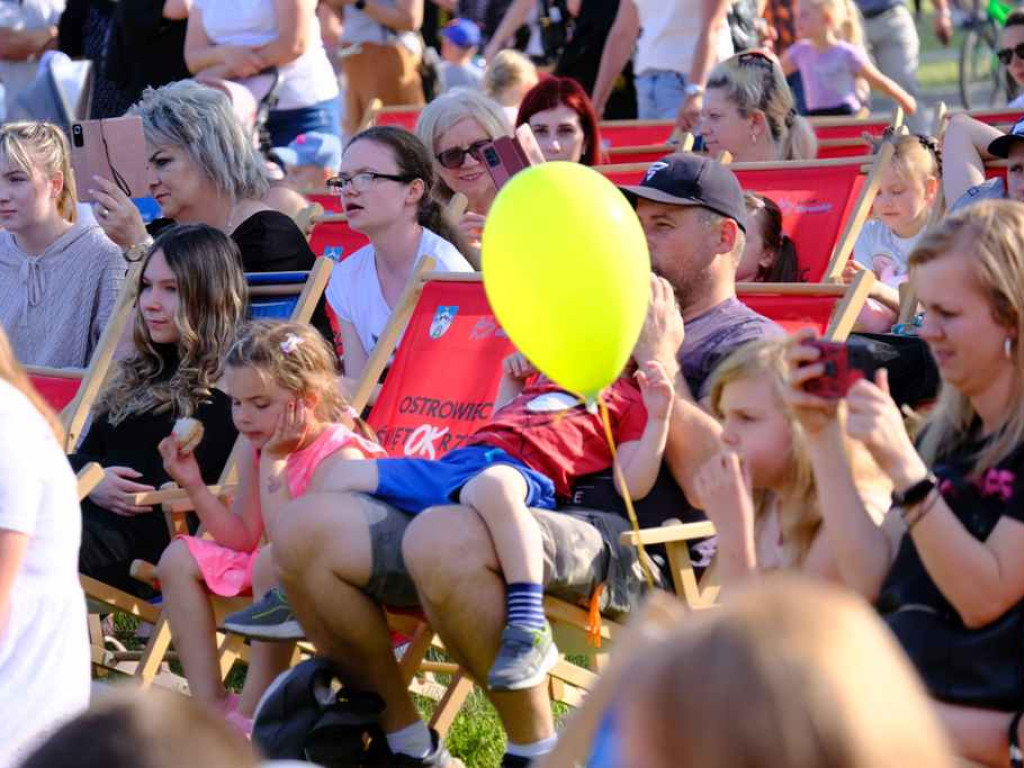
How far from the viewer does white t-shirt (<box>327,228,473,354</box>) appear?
18.9 ft

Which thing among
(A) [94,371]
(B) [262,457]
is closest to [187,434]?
(B) [262,457]

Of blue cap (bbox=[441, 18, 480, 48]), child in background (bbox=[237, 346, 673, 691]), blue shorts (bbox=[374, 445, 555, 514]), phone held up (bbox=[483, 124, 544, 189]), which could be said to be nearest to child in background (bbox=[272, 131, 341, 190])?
phone held up (bbox=[483, 124, 544, 189])

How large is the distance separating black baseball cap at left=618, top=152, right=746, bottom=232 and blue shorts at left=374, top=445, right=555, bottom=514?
2.74ft

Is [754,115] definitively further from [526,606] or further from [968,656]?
[968,656]

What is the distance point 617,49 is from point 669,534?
5843 millimetres

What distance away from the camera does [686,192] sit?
15.4ft

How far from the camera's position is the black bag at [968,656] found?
3076mm

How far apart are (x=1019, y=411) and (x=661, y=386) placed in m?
1.10

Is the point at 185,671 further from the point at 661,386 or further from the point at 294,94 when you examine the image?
the point at 294,94

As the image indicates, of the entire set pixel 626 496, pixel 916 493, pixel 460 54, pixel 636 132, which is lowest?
pixel 460 54

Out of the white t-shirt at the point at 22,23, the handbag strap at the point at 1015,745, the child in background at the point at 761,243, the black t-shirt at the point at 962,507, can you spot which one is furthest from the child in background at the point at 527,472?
the white t-shirt at the point at 22,23

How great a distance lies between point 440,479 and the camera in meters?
4.24

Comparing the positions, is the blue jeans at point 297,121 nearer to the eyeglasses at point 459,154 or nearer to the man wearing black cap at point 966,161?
the eyeglasses at point 459,154

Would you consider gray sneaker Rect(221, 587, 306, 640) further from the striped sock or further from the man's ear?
the man's ear
